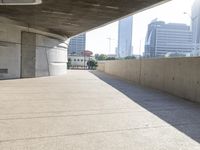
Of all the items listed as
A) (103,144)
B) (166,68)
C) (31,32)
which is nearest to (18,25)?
(31,32)

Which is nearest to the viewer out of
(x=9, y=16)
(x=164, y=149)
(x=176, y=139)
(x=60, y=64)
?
(x=164, y=149)

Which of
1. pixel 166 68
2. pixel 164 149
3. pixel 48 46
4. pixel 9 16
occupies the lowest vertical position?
pixel 164 149

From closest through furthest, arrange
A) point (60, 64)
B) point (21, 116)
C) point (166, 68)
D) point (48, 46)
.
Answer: point (21, 116) < point (166, 68) < point (48, 46) < point (60, 64)

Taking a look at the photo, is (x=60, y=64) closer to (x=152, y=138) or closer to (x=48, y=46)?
(x=48, y=46)

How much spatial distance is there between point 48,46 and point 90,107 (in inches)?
567

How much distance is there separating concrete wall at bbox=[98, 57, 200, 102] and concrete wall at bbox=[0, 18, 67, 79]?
23.9ft

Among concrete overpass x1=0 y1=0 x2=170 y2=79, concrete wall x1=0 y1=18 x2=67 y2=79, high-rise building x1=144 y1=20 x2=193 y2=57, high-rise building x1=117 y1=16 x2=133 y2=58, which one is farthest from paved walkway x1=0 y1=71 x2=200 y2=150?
high-rise building x1=117 y1=16 x2=133 y2=58

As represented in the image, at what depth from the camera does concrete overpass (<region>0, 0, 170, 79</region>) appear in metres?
11.7

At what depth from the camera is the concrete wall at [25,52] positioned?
1658 centimetres

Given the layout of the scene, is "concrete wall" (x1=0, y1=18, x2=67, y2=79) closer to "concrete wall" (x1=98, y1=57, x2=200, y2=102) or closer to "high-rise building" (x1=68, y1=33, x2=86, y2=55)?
"concrete wall" (x1=98, y1=57, x2=200, y2=102)

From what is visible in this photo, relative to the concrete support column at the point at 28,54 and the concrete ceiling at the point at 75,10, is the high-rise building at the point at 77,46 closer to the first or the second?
the concrete support column at the point at 28,54

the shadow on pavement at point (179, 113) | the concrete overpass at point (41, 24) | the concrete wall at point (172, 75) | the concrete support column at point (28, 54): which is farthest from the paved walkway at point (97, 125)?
the concrete support column at point (28, 54)

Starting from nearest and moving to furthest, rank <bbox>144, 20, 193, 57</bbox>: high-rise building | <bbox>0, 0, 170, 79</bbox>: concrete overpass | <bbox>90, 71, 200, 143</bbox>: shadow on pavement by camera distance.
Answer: <bbox>90, 71, 200, 143</bbox>: shadow on pavement → <bbox>0, 0, 170, 79</bbox>: concrete overpass → <bbox>144, 20, 193, 57</bbox>: high-rise building

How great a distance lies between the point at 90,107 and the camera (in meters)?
7.88
